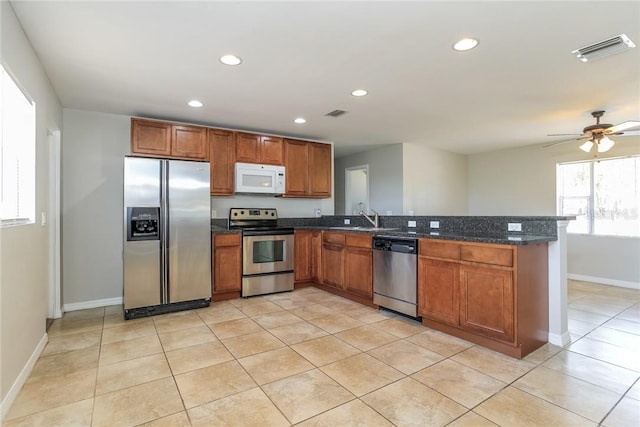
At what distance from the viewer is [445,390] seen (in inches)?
78.0

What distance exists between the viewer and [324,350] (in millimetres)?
2570

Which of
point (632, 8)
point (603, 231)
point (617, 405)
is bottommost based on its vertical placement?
point (617, 405)

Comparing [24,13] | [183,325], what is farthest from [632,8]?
[183,325]

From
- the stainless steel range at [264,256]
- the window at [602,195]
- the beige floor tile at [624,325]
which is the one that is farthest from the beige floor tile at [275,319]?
the window at [602,195]

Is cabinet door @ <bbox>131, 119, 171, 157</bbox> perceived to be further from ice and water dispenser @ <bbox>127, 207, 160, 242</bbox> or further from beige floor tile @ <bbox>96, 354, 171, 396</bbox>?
beige floor tile @ <bbox>96, 354, 171, 396</bbox>

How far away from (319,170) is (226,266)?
2.24 metres

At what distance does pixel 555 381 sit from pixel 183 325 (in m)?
3.16

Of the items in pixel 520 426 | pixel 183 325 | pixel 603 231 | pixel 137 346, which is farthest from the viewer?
pixel 603 231

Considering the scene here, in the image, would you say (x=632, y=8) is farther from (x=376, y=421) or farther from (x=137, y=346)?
(x=137, y=346)

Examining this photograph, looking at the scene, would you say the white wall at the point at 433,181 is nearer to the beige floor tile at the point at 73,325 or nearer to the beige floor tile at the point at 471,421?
the beige floor tile at the point at 471,421

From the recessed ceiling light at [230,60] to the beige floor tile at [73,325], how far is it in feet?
9.25

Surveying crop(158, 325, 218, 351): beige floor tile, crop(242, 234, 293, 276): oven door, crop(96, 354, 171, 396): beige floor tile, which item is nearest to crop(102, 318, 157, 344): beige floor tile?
crop(158, 325, 218, 351): beige floor tile

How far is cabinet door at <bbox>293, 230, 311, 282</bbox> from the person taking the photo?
15.2 feet

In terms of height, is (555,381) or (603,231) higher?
(603,231)
